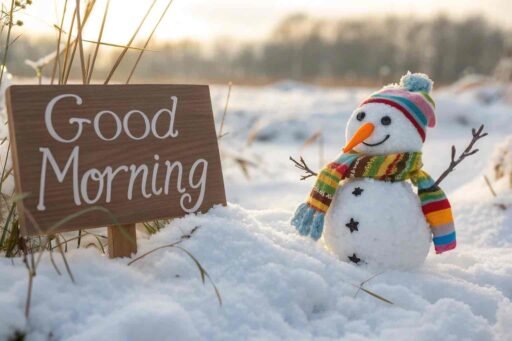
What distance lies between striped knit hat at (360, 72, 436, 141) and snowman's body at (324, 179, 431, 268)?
162 mm

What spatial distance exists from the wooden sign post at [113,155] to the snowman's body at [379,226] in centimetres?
31

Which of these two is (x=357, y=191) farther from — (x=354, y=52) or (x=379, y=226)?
(x=354, y=52)

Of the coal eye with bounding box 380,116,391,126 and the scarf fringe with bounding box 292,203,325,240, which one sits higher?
the coal eye with bounding box 380,116,391,126

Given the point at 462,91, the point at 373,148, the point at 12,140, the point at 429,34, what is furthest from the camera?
the point at 429,34

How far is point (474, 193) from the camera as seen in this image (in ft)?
7.15

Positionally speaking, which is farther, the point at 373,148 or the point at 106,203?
the point at 373,148

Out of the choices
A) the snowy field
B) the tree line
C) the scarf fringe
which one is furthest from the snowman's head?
the tree line

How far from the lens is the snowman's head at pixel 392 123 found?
1.28 meters

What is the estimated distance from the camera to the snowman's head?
1281 millimetres

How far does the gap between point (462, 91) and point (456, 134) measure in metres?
3.45

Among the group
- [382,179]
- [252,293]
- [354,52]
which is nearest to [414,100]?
[382,179]

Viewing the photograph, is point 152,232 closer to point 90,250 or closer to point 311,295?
point 90,250

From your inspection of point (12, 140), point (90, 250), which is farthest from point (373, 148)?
point (12, 140)

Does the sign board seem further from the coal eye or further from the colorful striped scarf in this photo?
the coal eye
